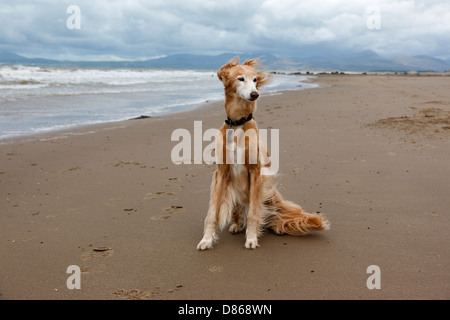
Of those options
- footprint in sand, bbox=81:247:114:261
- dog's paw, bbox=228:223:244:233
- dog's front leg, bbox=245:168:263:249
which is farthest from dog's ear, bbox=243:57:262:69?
footprint in sand, bbox=81:247:114:261

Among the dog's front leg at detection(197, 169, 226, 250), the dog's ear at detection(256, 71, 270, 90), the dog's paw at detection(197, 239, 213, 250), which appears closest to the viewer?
the dog's paw at detection(197, 239, 213, 250)

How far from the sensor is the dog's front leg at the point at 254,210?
11.9 feet

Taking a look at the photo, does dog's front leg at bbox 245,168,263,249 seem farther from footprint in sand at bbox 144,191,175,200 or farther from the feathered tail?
footprint in sand at bbox 144,191,175,200

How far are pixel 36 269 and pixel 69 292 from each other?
51cm

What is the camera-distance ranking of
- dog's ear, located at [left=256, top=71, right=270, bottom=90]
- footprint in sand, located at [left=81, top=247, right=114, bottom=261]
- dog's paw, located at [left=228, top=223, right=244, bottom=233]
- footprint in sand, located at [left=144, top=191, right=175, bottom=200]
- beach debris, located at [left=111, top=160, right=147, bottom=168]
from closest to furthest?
footprint in sand, located at [left=81, top=247, right=114, bottom=261] → dog's ear, located at [left=256, top=71, right=270, bottom=90] → dog's paw, located at [left=228, top=223, right=244, bottom=233] → footprint in sand, located at [left=144, top=191, right=175, bottom=200] → beach debris, located at [left=111, top=160, right=147, bottom=168]

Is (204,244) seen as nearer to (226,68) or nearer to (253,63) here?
(226,68)

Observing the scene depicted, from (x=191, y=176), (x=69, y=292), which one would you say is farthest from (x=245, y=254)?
(x=191, y=176)

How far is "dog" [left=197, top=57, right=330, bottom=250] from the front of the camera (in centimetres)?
357

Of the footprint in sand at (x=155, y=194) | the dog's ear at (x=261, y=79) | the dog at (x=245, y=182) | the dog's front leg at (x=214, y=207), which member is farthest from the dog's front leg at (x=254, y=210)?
the footprint in sand at (x=155, y=194)

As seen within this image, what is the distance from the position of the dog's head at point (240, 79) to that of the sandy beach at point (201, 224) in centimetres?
146

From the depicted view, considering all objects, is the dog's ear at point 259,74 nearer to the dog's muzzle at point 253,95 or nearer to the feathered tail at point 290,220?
the dog's muzzle at point 253,95

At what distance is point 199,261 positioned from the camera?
3314 mm
